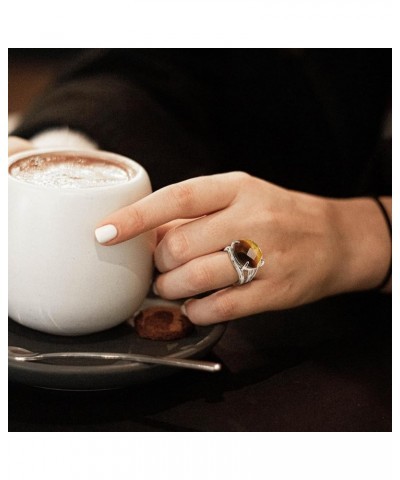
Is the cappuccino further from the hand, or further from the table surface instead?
the table surface

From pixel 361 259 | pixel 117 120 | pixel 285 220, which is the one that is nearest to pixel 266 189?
pixel 285 220

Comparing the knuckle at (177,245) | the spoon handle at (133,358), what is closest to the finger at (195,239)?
the knuckle at (177,245)

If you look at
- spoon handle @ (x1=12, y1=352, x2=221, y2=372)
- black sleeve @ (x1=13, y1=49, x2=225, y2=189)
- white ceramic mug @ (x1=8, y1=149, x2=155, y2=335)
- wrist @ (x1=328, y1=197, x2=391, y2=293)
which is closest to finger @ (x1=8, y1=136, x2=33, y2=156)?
black sleeve @ (x1=13, y1=49, x2=225, y2=189)

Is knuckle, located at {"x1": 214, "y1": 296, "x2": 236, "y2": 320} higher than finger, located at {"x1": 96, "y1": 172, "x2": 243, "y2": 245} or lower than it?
lower

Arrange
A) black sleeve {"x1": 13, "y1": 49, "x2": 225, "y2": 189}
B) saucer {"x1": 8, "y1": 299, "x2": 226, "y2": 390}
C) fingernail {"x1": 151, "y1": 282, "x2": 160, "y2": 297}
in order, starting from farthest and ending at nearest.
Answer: black sleeve {"x1": 13, "y1": 49, "x2": 225, "y2": 189}
fingernail {"x1": 151, "y1": 282, "x2": 160, "y2": 297}
saucer {"x1": 8, "y1": 299, "x2": 226, "y2": 390}

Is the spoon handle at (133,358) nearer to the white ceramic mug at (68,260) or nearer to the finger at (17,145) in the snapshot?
the white ceramic mug at (68,260)

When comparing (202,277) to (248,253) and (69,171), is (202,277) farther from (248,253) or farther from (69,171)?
(69,171)
